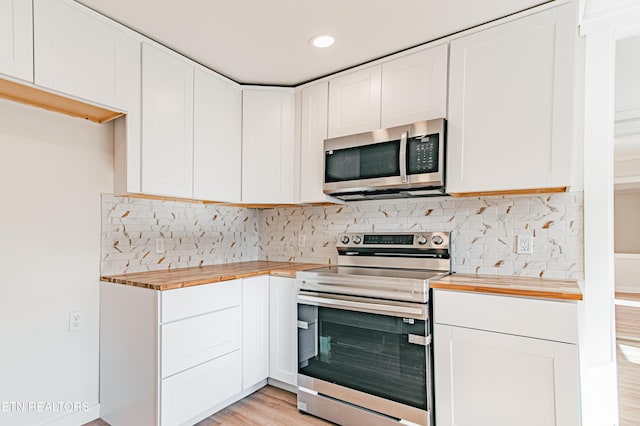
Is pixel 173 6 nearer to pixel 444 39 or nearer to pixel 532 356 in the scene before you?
pixel 444 39

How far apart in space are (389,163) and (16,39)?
6.51 ft

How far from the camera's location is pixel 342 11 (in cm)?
180

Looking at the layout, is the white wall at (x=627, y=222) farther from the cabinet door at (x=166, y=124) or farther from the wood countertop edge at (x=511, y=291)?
the cabinet door at (x=166, y=124)

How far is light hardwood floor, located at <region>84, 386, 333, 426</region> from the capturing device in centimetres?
208

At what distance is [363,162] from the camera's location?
2297mm

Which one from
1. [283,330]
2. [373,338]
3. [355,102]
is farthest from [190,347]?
[355,102]

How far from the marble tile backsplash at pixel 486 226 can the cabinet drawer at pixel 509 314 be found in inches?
21.0

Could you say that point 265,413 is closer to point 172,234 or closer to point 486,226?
point 172,234

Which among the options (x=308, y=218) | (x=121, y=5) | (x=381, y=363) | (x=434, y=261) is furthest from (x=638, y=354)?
(x=121, y=5)

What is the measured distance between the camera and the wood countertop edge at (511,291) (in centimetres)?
149

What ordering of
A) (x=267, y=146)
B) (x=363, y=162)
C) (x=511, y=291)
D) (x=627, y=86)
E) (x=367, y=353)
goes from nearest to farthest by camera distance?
1. (x=511, y=291)
2. (x=367, y=353)
3. (x=363, y=162)
4. (x=627, y=86)
5. (x=267, y=146)

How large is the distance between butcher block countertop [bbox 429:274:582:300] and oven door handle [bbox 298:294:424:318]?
0.18 metres

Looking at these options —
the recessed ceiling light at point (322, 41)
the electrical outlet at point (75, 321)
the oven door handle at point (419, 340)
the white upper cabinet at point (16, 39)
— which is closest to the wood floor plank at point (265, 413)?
the oven door handle at point (419, 340)

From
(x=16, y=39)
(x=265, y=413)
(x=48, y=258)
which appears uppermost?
(x=16, y=39)
